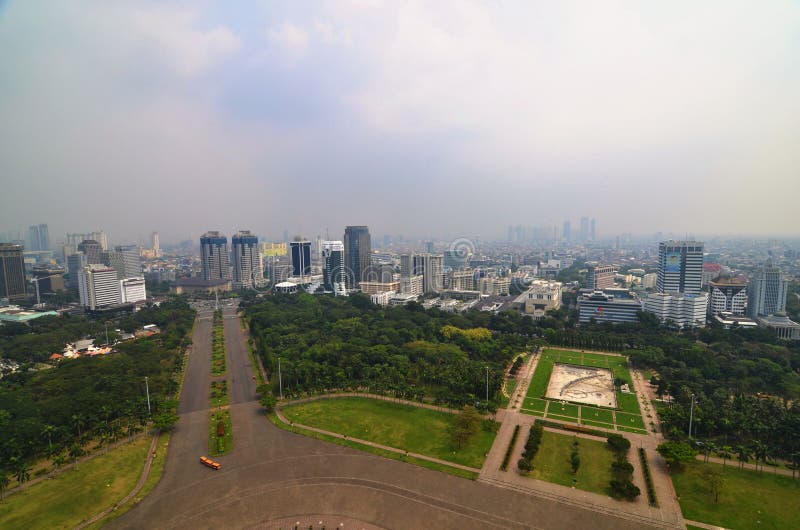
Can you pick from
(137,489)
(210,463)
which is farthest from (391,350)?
(137,489)

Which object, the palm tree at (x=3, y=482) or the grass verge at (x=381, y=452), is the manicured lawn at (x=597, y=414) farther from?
the palm tree at (x=3, y=482)

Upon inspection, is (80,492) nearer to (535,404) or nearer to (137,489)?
(137,489)

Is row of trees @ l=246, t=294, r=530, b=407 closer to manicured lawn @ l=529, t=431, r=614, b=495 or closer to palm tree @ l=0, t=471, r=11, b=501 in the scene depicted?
manicured lawn @ l=529, t=431, r=614, b=495

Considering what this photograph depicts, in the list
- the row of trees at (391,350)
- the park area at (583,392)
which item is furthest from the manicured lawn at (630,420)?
the row of trees at (391,350)

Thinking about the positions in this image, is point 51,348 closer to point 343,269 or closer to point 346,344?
point 346,344

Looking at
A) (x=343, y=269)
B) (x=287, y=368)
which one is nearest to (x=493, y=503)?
(x=287, y=368)

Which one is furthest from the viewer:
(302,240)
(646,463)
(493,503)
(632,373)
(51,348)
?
(302,240)

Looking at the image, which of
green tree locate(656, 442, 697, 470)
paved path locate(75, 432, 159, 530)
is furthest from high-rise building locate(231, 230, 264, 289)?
green tree locate(656, 442, 697, 470)
